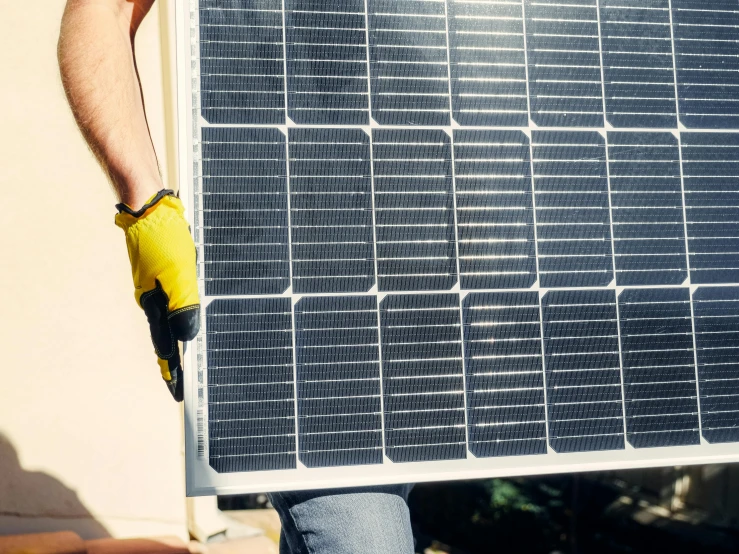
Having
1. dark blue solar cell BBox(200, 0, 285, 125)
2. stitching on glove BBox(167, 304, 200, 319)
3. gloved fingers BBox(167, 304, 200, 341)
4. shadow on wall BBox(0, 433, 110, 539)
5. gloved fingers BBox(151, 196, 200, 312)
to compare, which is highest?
dark blue solar cell BBox(200, 0, 285, 125)

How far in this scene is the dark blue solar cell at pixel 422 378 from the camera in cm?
313

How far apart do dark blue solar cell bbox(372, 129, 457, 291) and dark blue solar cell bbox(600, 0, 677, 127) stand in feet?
3.09

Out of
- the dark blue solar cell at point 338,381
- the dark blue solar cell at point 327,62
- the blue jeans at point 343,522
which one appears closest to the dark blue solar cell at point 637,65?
the dark blue solar cell at point 327,62

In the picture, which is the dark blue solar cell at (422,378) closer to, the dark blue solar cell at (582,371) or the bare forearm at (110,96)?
the dark blue solar cell at (582,371)

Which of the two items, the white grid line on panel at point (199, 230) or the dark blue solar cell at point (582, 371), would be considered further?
the dark blue solar cell at point (582, 371)

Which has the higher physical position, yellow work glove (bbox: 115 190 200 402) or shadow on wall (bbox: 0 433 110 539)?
yellow work glove (bbox: 115 190 200 402)

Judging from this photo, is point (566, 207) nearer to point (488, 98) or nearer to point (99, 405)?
point (488, 98)

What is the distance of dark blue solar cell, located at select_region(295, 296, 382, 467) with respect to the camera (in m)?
3.07

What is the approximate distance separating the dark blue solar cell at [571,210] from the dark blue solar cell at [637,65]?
0.83ft

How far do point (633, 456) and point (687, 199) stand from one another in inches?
51.9

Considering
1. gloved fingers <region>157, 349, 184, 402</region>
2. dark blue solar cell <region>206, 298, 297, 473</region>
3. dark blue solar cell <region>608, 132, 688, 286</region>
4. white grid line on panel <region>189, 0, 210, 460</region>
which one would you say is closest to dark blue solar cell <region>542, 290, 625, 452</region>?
dark blue solar cell <region>608, 132, 688, 286</region>

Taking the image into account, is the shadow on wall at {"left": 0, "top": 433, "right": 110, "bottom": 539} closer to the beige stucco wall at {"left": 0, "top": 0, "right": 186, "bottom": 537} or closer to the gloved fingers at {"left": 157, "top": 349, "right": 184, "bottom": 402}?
the beige stucco wall at {"left": 0, "top": 0, "right": 186, "bottom": 537}

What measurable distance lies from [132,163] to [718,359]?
3.09 metres

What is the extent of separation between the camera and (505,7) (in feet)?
10.9
